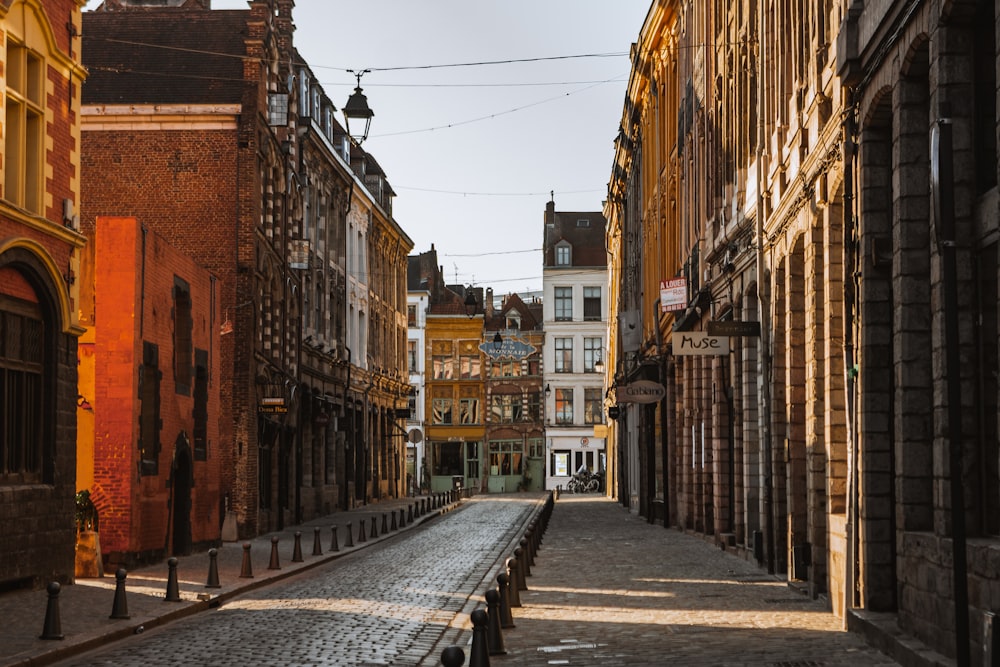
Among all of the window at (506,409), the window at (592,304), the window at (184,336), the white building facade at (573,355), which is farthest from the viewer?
the window at (592,304)

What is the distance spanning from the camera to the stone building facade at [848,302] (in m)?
10.9

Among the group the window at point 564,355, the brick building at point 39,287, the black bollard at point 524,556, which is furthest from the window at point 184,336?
the window at point 564,355

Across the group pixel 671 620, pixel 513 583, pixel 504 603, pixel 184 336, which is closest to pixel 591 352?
pixel 184 336

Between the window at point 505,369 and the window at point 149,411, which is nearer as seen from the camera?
the window at point 149,411

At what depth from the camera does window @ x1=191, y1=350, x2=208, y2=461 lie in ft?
99.6

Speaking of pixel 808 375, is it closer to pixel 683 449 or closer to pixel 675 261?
pixel 683 449

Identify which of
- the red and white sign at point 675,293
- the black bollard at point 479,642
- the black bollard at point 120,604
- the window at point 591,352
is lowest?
the black bollard at point 120,604

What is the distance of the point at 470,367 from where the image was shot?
3755 inches

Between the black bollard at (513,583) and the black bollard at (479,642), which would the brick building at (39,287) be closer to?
the black bollard at (513,583)

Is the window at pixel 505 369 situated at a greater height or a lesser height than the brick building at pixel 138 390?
greater

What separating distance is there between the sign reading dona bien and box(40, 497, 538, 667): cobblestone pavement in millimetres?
4957

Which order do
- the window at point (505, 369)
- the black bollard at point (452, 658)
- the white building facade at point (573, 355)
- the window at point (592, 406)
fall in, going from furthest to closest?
1. the window at point (505, 369)
2. the window at point (592, 406)
3. the white building facade at point (573, 355)
4. the black bollard at point (452, 658)

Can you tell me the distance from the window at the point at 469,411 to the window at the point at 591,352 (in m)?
7.19

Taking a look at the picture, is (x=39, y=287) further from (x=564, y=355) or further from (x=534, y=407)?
(x=564, y=355)
